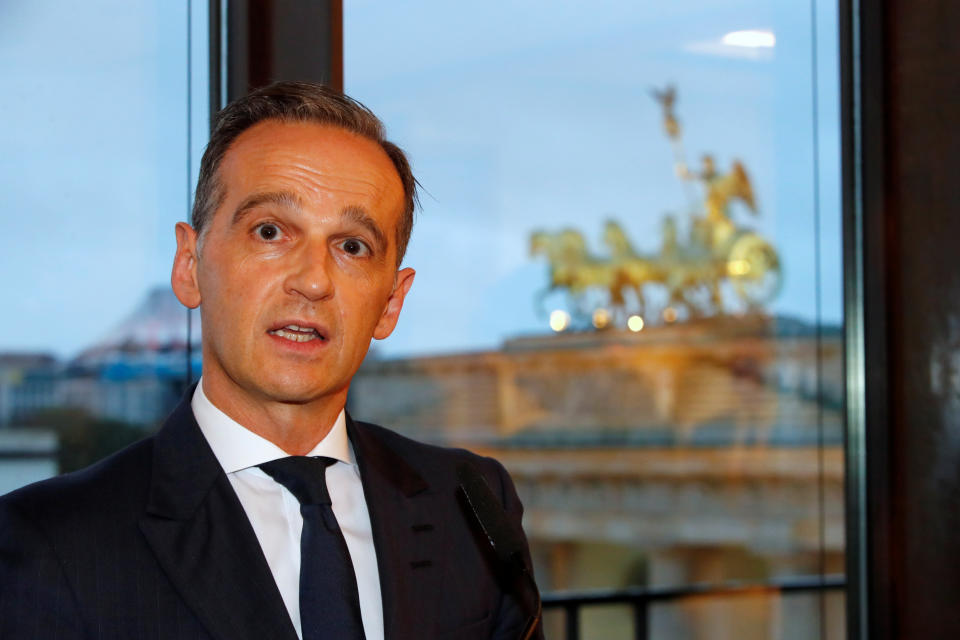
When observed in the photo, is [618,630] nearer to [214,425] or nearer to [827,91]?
[827,91]

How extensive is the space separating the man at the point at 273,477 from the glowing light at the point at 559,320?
733 cm

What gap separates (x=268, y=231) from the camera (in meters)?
0.96

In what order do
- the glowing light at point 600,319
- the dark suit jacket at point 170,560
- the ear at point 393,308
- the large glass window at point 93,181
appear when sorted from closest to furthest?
the dark suit jacket at point 170,560, the ear at point 393,308, the large glass window at point 93,181, the glowing light at point 600,319

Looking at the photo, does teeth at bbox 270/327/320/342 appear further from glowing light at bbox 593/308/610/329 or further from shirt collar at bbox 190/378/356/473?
glowing light at bbox 593/308/610/329

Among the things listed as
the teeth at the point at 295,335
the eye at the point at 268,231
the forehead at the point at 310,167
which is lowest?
the teeth at the point at 295,335

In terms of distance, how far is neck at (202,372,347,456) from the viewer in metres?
0.96

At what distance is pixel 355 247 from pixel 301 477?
8.2 inches

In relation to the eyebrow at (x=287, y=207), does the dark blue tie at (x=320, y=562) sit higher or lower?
lower

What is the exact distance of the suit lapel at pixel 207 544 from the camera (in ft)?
2.85

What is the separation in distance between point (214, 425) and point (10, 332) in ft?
2.69

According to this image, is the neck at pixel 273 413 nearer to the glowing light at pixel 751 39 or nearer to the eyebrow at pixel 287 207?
the eyebrow at pixel 287 207

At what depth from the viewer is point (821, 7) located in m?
2.34

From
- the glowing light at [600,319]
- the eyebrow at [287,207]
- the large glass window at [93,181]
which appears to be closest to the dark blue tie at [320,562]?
the eyebrow at [287,207]

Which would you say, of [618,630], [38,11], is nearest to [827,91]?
[38,11]
